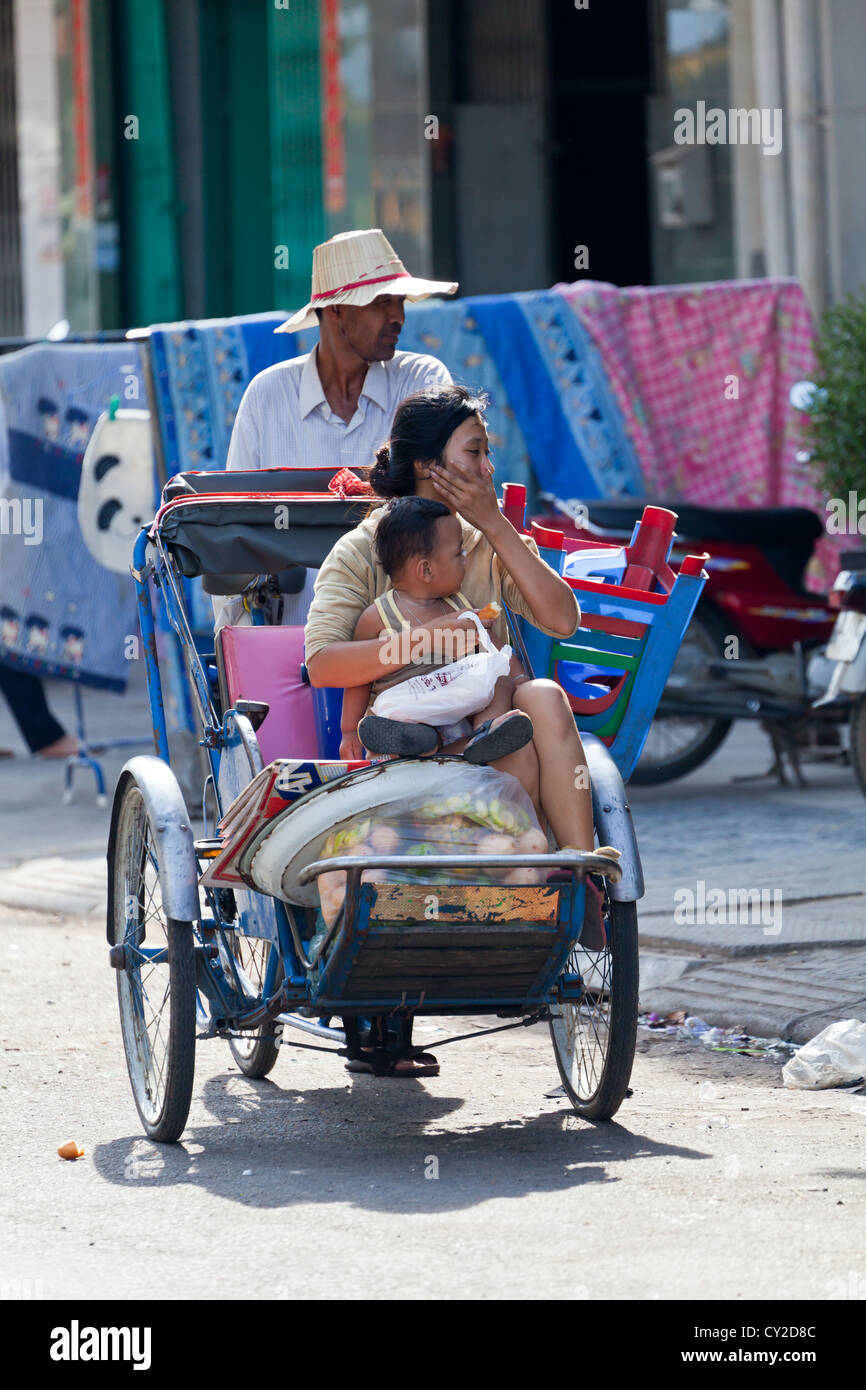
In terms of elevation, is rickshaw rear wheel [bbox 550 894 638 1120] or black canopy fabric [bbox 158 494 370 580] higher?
black canopy fabric [bbox 158 494 370 580]

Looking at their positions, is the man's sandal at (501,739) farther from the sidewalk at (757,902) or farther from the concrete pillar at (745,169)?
the concrete pillar at (745,169)

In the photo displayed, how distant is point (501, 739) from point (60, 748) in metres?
6.96

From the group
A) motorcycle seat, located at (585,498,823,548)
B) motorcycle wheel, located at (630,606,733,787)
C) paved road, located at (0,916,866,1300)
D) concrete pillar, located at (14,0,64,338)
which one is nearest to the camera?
paved road, located at (0,916,866,1300)

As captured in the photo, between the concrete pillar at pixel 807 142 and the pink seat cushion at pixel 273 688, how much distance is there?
7.41 metres

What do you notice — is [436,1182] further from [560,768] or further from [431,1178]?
[560,768]

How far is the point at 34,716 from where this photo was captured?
35.1 ft

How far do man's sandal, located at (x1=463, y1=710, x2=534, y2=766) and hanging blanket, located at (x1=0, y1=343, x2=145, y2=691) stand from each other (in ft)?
19.1

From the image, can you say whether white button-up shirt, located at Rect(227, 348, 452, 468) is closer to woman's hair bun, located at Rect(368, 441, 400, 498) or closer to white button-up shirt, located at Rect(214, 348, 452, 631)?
white button-up shirt, located at Rect(214, 348, 452, 631)

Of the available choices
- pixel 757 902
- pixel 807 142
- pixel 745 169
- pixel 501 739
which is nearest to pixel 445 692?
pixel 501 739

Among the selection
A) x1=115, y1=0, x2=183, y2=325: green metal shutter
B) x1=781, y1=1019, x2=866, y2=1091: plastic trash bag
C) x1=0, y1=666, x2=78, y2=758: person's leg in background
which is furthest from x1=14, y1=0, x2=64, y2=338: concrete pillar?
x1=781, y1=1019, x2=866, y2=1091: plastic trash bag

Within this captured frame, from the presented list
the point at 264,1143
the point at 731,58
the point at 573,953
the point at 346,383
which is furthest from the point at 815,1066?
the point at 731,58

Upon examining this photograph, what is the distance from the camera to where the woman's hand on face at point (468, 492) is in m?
4.19

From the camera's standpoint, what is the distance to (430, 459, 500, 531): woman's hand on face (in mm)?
4188

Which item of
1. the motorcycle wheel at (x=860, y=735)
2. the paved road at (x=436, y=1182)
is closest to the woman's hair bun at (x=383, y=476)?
the paved road at (x=436, y=1182)
